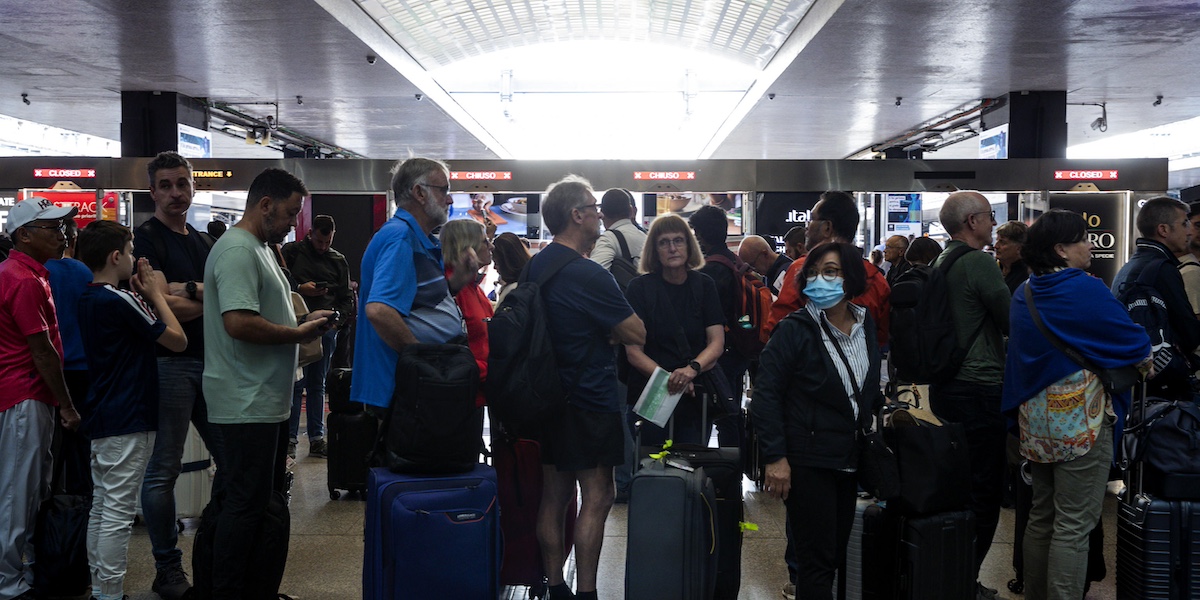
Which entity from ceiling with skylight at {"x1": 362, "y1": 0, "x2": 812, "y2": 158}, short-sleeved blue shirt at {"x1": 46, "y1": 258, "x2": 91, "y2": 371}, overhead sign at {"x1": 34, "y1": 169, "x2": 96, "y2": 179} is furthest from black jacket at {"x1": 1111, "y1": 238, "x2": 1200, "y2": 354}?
overhead sign at {"x1": 34, "y1": 169, "x2": 96, "y2": 179}

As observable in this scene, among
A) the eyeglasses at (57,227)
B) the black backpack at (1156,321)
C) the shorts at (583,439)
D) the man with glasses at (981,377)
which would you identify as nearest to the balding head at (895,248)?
the black backpack at (1156,321)

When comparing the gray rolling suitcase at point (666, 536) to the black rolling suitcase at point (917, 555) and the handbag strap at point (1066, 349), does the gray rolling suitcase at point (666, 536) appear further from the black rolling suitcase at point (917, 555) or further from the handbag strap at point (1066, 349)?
the handbag strap at point (1066, 349)

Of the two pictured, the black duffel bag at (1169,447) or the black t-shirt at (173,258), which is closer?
the black duffel bag at (1169,447)

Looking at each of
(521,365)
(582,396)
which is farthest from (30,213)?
(582,396)

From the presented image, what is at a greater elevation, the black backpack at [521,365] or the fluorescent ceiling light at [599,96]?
the fluorescent ceiling light at [599,96]

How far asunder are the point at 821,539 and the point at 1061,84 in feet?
43.3

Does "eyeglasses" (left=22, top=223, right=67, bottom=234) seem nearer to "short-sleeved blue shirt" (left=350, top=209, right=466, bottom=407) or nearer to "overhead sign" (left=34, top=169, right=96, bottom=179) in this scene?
"short-sleeved blue shirt" (left=350, top=209, right=466, bottom=407)

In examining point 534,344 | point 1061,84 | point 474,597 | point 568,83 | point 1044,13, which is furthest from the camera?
point 568,83

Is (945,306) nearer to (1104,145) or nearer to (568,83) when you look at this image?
(568,83)

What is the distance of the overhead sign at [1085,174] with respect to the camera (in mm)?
12016

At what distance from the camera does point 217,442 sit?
426 cm

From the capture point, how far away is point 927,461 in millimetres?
3924

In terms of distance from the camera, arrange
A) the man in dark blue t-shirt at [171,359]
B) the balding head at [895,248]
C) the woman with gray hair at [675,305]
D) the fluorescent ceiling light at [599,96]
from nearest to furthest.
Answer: the man in dark blue t-shirt at [171,359]
the woman with gray hair at [675,305]
the balding head at [895,248]
the fluorescent ceiling light at [599,96]

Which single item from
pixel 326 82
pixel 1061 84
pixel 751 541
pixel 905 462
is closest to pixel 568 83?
pixel 326 82
